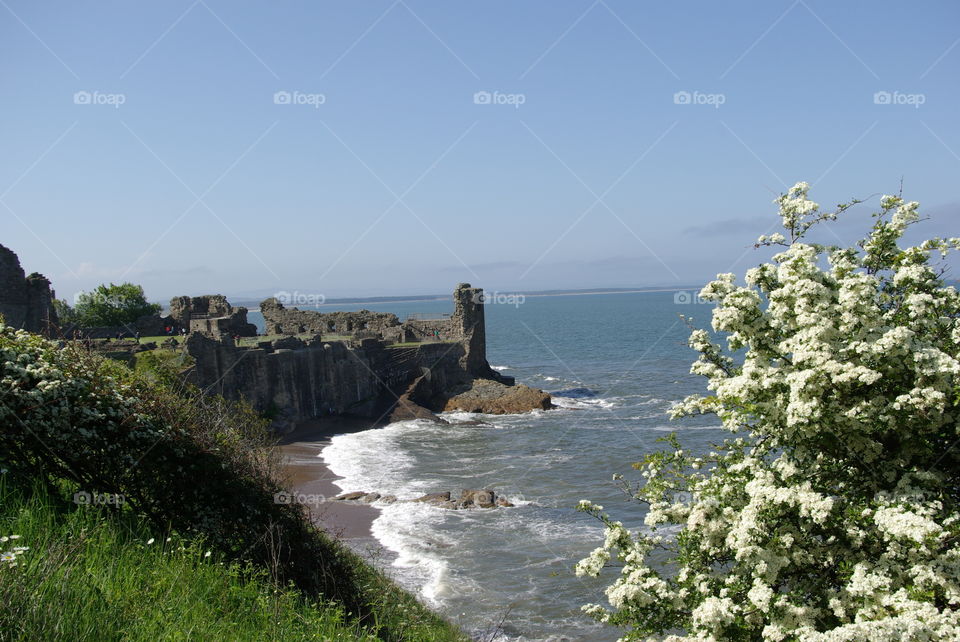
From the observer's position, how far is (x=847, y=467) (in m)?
7.82

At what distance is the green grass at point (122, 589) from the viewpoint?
565cm

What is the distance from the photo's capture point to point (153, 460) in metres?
9.48

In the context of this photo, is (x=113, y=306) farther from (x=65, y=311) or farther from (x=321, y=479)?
(x=321, y=479)

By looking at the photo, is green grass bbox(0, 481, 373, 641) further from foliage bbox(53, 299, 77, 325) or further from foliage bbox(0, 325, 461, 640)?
foliage bbox(53, 299, 77, 325)

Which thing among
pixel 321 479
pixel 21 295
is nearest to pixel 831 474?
pixel 321 479

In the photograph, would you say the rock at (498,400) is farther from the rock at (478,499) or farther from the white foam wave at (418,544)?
the white foam wave at (418,544)

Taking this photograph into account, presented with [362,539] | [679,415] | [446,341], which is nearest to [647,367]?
[446,341]

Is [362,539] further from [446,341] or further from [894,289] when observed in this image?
[446,341]

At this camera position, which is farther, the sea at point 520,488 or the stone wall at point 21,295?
the stone wall at point 21,295

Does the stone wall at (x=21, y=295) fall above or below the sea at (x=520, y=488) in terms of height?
above

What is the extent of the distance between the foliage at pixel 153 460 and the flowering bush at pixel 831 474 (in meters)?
4.41

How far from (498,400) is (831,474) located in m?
43.6

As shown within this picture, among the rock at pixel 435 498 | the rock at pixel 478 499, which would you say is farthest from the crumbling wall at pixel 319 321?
the rock at pixel 478 499

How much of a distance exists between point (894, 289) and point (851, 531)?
337 centimetres
